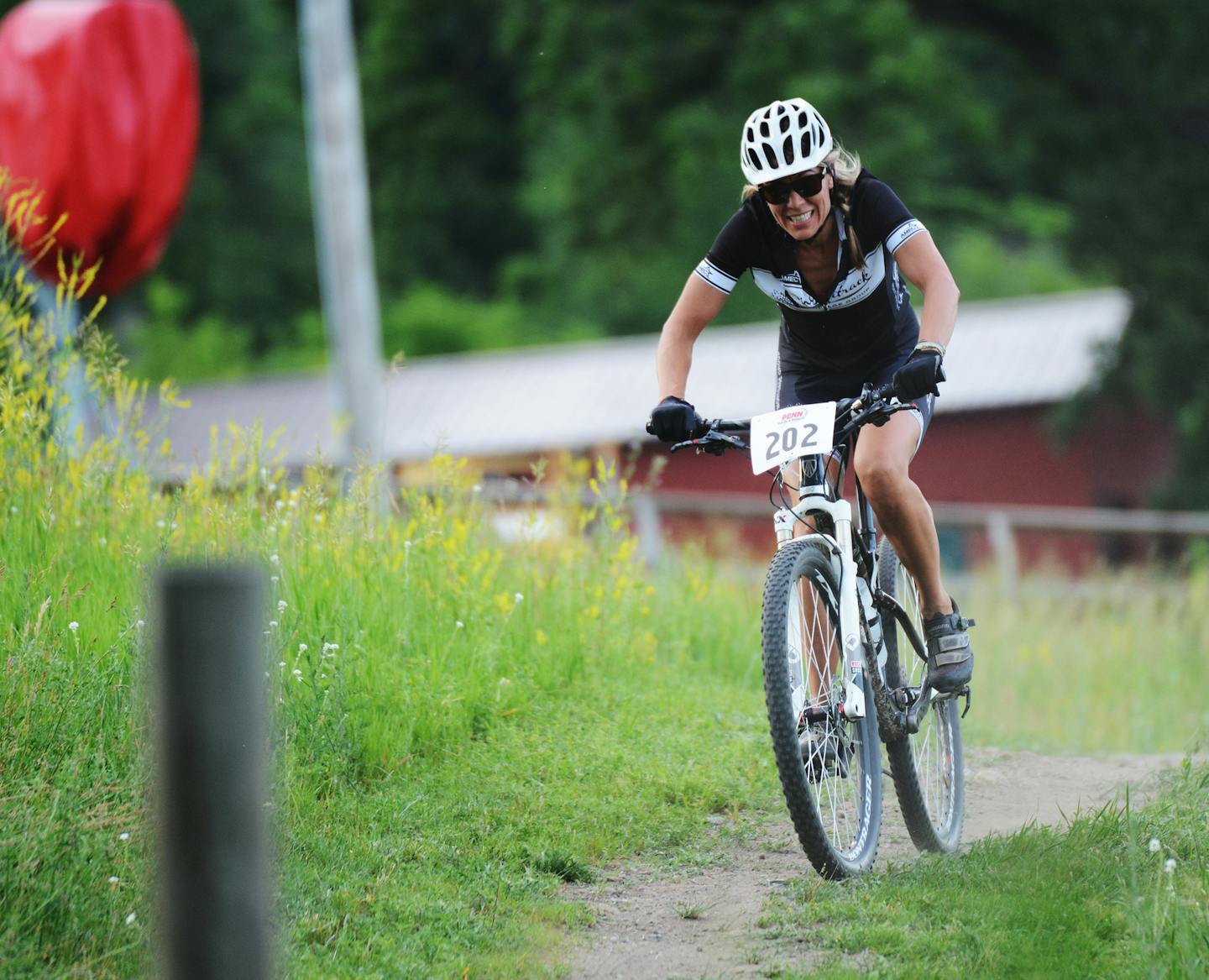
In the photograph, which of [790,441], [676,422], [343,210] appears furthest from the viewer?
[343,210]

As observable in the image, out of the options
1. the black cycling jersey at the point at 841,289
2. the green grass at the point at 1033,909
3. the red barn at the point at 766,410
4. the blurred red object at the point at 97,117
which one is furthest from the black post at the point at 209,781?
the red barn at the point at 766,410

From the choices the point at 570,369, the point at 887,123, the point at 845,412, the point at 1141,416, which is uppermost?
the point at 887,123

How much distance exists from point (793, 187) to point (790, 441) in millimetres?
803

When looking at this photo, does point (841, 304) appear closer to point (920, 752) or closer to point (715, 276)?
point (715, 276)

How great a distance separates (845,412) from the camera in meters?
4.52

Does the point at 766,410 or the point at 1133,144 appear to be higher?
the point at 1133,144

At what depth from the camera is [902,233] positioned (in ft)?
15.4

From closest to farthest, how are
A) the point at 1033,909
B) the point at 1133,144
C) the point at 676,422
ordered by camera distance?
1. the point at 1033,909
2. the point at 676,422
3. the point at 1133,144

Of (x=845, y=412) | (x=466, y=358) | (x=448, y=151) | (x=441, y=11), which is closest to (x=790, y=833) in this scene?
(x=845, y=412)

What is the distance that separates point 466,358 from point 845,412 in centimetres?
2077

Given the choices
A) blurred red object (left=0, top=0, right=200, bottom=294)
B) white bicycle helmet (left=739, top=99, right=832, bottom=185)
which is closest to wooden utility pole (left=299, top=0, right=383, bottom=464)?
blurred red object (left=0, top=0, right=200, bottom=294)

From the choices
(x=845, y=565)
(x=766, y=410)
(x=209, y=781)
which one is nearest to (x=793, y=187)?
(x=845, y=565)

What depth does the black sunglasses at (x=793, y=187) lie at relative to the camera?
461cm

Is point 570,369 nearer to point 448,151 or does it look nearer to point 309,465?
point 448,151
